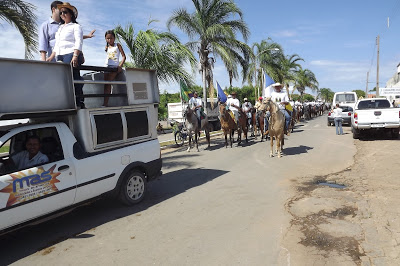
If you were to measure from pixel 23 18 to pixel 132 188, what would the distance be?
7.12 m

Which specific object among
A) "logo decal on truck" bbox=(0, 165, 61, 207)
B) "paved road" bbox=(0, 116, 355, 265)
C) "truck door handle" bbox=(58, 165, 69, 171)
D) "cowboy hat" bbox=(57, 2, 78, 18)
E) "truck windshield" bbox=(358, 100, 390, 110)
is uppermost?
"cowboy hat" bbox=(57, 2, 78, 18)

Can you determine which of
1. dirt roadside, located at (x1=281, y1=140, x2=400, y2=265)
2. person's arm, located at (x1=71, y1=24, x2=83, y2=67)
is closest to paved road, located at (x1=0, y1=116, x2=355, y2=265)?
dirt roadside, located at (x1=281, y1=140, x2=400, y2=265)

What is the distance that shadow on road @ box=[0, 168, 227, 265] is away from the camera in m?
4.53

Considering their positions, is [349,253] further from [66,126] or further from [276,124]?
[276,124]

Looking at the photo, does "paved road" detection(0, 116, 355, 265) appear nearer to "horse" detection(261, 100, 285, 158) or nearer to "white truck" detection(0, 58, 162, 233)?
"white truck" detection(0, 58, 162, 233)

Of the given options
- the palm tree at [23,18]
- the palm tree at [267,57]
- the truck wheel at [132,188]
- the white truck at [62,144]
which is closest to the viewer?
the white truck at [62,144]

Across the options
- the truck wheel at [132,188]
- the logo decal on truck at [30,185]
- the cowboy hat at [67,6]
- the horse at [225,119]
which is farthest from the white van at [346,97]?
the logo decal on truck at [30,185]

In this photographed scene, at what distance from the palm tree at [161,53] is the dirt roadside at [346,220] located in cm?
747

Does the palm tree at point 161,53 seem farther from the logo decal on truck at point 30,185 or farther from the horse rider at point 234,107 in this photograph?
the logo decal on truck at point 30,185

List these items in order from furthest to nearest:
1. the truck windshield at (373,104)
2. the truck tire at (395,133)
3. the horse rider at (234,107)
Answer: the horse rider at (234,107) < the truck windshield at (373,104) < the truck tire at (395,133)

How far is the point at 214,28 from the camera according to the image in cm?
1928

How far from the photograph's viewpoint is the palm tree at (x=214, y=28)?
64.4 ft

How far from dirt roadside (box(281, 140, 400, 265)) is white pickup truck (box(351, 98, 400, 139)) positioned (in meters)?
6.21

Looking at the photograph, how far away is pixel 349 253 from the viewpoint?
382cm
